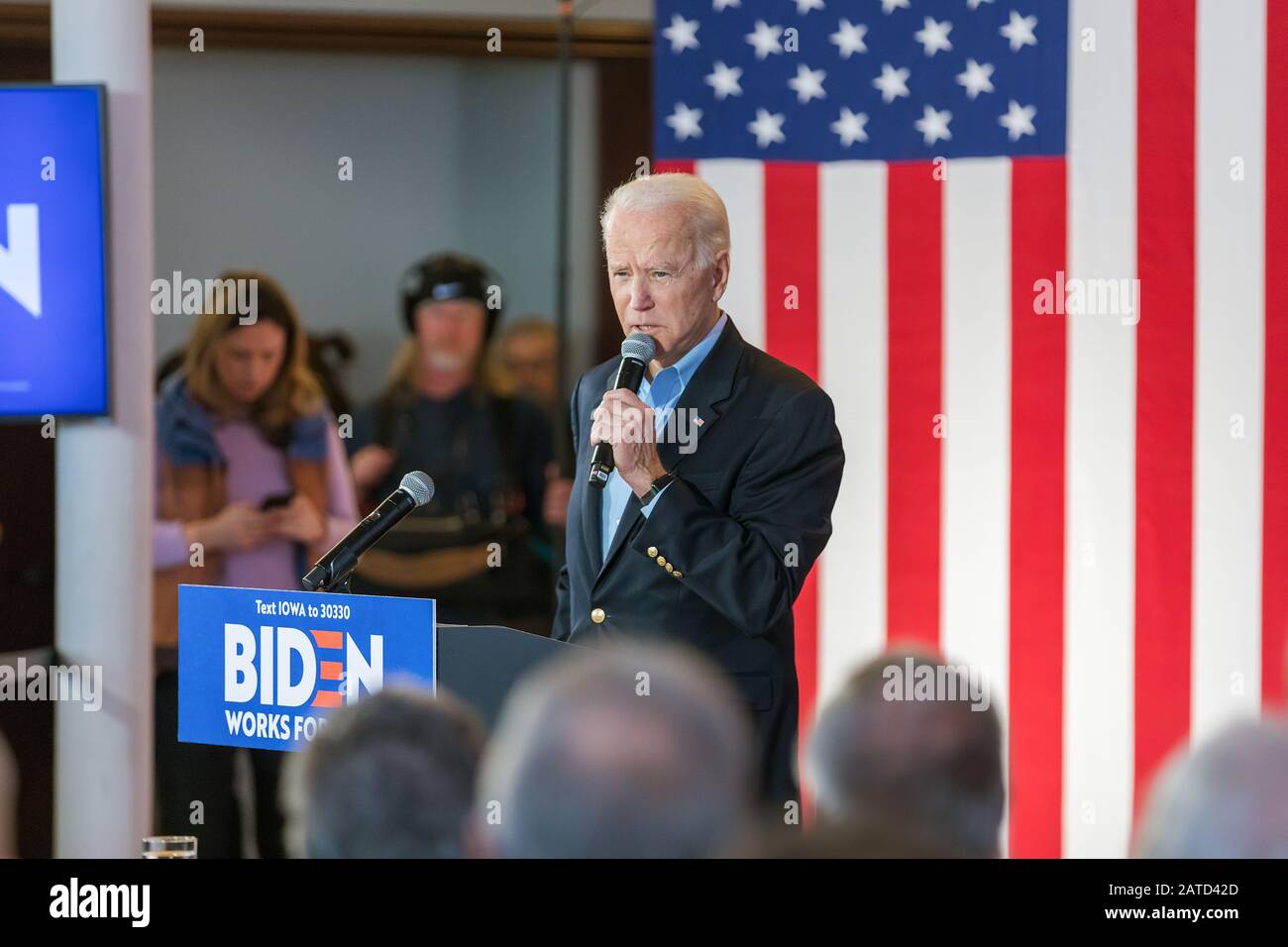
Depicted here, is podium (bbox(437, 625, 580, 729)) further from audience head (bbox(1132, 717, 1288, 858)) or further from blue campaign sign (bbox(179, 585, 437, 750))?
audience head (bbox(1132, 717, 1288, 858))

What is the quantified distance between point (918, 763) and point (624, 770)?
32 centimetres

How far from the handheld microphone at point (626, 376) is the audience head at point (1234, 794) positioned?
137cm

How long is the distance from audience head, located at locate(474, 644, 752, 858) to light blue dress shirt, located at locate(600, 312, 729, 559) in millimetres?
1521

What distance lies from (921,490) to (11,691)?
2.41 m

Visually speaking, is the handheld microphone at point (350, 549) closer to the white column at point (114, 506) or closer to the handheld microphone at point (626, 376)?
the handheld microphone at point (626, 376)

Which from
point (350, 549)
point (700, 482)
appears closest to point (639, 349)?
point (700, 482)

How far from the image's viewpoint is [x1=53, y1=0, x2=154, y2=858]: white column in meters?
3.42

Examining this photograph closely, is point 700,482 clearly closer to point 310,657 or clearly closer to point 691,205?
point 691,205

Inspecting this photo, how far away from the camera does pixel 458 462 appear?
4.75 metres

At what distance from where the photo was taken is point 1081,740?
12.5 ft

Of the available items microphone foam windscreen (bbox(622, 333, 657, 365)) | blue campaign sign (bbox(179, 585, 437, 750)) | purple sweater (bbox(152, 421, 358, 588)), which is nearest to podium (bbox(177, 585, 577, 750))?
blue campaign sign (bbox(179, 585, 437, 750))
